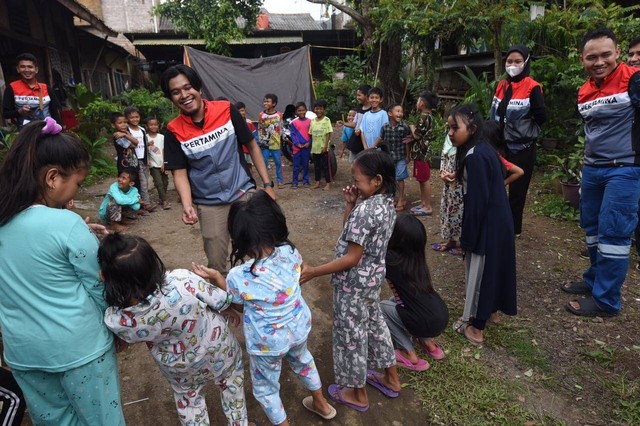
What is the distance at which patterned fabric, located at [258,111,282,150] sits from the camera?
278 inches

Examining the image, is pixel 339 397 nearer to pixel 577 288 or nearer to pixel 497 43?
pixel 577 288

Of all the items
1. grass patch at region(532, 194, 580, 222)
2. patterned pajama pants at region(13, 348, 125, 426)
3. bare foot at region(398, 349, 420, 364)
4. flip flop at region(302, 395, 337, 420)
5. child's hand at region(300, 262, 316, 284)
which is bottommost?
flip flop at region(302, 395, 337, 420)

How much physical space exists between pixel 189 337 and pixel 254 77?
10170mm

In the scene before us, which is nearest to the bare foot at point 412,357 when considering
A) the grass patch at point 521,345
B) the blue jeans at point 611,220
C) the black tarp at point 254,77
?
the grass patch at point 521,345

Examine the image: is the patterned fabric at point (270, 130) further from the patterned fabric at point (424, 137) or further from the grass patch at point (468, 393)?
the grass patch at point (468, 393)

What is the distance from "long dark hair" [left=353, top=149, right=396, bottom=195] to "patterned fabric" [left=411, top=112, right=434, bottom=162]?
10.8ft

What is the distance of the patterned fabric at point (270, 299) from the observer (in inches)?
71.7

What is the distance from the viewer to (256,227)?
1.81m

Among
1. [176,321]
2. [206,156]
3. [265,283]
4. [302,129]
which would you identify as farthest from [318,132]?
[176,321]

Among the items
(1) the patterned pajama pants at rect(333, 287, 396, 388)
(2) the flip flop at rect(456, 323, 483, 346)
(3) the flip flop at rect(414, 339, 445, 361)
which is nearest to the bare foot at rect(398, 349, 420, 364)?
(3) the flip flop at rect(414, 339, 445, 361)

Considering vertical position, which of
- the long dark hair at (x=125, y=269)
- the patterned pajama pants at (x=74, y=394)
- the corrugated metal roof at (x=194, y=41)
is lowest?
the patterned pajama pants at (x=74, y=394)

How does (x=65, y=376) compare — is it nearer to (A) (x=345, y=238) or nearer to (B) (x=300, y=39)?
(A) (x=345, y=238)

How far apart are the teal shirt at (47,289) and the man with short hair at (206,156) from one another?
1204 mm

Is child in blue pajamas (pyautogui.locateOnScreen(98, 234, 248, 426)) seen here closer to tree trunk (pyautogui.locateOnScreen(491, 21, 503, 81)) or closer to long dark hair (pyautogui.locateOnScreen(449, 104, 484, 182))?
long dark hair (pyautogui.locateOnScreen(449, 104, 484, 182))
